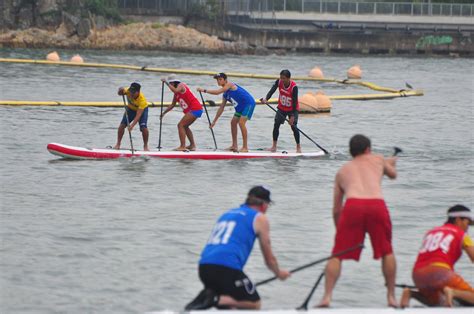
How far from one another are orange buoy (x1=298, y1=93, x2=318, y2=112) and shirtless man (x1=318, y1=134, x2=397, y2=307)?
96.9 ft

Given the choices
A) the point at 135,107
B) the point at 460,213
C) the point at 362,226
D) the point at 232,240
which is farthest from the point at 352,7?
the point at 232,240

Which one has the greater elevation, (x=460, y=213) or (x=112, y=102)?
(x=460, y=213)

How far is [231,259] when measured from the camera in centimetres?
1147

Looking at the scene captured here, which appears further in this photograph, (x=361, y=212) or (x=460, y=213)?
(x=460, y=213)

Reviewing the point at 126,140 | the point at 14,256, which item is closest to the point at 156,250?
the point at 14,256

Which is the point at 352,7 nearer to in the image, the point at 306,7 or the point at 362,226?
the point at 306,7

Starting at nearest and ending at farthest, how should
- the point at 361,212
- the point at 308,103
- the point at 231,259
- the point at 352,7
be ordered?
the point at 231,259 < the point at 361,212 < the point at 308,103 < the point at 352,7

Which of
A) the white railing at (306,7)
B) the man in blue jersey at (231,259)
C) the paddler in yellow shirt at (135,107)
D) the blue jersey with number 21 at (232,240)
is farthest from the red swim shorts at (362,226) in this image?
the white railing at (306,7)

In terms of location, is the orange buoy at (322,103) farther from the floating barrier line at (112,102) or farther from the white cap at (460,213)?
the white cap at (460,213)

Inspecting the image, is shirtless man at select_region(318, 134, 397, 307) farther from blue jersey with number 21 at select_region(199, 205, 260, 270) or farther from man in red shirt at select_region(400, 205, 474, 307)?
blue jersey with number 21 at select_region(199, 205, 260, 270)

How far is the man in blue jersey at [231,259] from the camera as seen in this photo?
453 inches

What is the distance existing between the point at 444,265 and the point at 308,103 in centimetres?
2998

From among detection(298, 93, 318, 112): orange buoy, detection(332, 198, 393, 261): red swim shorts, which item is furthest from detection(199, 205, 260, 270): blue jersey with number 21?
detection(298, 93, 318, 112): orange buoy

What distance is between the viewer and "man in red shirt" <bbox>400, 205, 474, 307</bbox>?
40.8 feet
